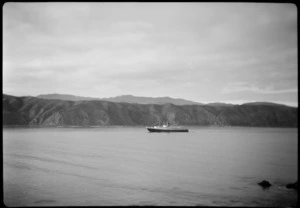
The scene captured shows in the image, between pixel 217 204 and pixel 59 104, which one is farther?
pixel 59 104

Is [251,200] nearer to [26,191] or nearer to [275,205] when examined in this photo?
[275,205]

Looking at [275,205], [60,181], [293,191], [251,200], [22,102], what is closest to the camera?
[275,205]

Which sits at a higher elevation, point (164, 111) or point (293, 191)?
point (164, 111)

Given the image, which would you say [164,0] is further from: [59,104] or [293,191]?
[59,104]

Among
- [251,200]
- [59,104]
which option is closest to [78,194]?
[251,200]

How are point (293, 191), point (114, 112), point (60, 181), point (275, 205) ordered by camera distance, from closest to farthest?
1. point (275, 205)
2. point (293, 191)
3. point (60, 181)
4. point (114, 112)

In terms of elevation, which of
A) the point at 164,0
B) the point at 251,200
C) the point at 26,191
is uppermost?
the point at 164,0
